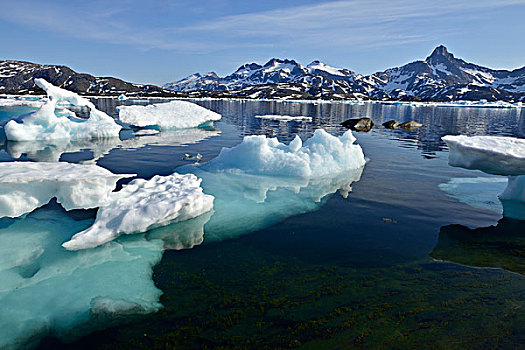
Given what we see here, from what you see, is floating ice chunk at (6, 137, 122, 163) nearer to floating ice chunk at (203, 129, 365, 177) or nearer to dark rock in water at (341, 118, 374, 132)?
floating ice chunk at (203, 129, 365, 177)

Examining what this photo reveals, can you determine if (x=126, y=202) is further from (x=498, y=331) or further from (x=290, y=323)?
(x=498, y=331)

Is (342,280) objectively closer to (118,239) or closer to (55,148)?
(118,239)

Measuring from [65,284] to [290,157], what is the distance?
1086 centimetres

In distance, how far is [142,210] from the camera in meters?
8.30

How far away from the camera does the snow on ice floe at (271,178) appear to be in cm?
987

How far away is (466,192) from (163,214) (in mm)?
11659

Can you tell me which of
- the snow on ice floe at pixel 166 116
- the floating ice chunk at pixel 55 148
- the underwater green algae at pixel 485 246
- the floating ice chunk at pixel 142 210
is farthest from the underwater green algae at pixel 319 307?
the snow on ice floe at pixel 166 116

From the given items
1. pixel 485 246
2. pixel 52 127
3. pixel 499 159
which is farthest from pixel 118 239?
pixel 52 127

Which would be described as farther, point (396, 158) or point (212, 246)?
point (396, 158)

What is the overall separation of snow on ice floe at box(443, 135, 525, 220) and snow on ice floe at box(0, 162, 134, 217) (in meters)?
10.4

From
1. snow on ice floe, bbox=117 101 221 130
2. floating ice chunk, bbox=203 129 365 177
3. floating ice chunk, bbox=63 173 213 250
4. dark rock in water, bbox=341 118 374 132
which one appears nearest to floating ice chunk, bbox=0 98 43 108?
snow on ice floe, bbox=117 101 221 130

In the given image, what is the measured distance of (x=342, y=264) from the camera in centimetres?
708

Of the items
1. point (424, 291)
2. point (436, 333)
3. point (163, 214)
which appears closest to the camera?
point (436, 333)

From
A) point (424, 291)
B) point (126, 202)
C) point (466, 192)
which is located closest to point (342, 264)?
point (424, 291)
